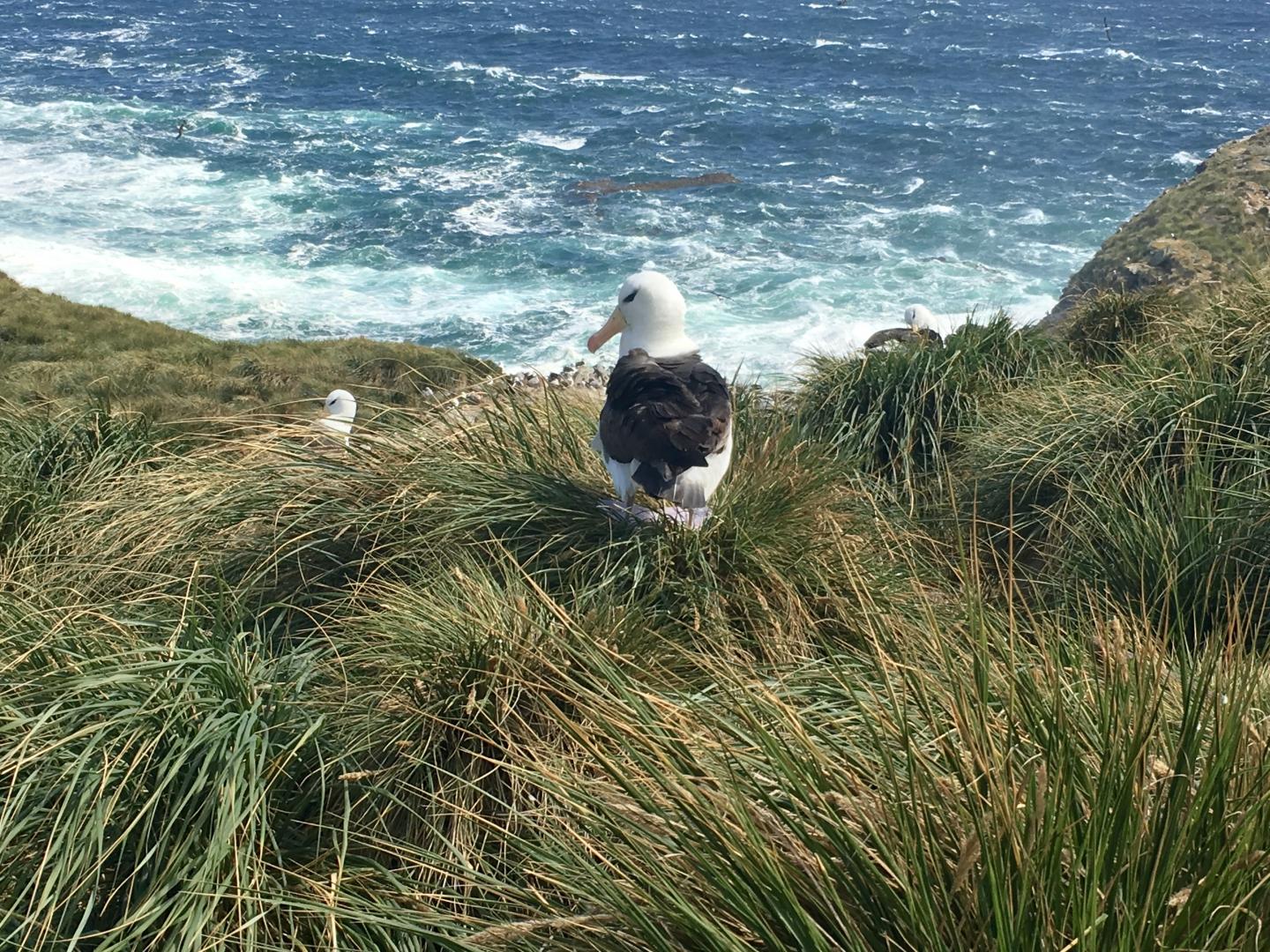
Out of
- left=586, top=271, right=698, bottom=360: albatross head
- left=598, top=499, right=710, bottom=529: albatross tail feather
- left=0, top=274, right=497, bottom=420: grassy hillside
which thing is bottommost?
left=0, top=274, right=497, bottom=420: grassy hillside

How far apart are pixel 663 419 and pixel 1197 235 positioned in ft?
42.1

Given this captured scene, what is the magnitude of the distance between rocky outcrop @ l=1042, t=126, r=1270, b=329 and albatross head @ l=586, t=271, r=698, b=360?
26.9 feet

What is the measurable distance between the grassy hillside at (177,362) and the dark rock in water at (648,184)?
48.8 feet

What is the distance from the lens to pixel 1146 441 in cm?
624

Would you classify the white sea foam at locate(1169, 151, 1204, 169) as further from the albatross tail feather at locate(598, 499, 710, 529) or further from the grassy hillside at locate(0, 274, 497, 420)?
the albatross tail feather at locate(598, 499, 710, 529)

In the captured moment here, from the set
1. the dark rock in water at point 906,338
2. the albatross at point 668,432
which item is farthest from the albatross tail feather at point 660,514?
the dark rock in water at point 906,338

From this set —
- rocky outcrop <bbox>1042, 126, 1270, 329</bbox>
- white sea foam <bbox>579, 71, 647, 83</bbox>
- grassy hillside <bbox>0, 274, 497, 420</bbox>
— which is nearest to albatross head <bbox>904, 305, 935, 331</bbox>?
rocky outcrop <bbox>1042, 126, 1270, 329</bbox>

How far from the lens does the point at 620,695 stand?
3.41 meters

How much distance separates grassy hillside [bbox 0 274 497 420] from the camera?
13562mm

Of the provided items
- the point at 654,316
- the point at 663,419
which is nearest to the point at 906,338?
the point at 654,316

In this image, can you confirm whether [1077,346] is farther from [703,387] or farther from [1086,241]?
[1086,241]

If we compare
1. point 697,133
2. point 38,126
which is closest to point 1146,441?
point 697,133

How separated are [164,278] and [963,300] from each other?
1761 cm

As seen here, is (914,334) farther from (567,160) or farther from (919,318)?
(567,160)
